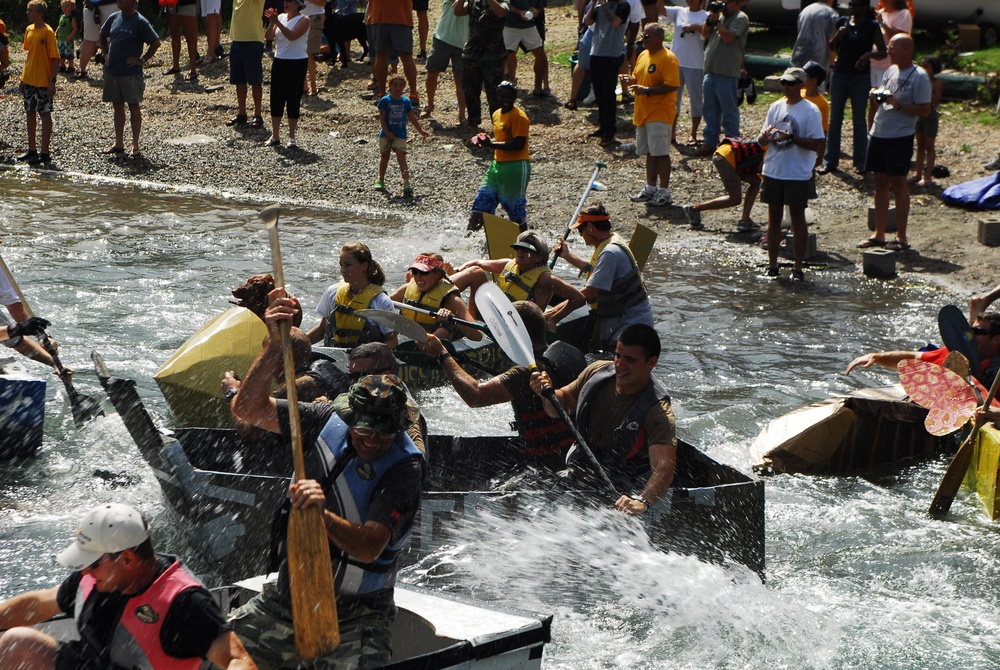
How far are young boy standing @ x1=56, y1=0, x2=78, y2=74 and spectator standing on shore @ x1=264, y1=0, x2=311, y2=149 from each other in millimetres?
5141

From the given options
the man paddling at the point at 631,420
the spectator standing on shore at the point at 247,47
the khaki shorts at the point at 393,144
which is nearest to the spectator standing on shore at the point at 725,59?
the khaki shorts at the point at 393,144

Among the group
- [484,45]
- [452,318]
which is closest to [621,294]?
[452,318]

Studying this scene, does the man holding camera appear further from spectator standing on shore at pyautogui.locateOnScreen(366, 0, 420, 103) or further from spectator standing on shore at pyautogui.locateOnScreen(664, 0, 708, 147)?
spectator standing on shore at pyautogui.locateOnScreen(366, 0, 420, 103)

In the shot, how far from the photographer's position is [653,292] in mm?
11430

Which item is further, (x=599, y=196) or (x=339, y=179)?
(x=339, y=179)

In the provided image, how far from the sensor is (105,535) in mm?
3832

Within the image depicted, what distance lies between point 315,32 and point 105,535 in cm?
1394

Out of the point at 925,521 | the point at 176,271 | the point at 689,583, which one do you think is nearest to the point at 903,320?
the point at 925,521

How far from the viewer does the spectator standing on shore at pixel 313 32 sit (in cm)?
1630

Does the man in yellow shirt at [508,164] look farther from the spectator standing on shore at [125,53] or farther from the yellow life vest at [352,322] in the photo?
the spectator standing on shore at [125,53]

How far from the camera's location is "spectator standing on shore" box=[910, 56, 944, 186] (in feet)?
39.4

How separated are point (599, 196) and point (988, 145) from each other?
181 inches

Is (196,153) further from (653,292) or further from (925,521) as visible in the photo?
(925,521)

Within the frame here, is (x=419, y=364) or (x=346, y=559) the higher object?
(x=346, y=559)
